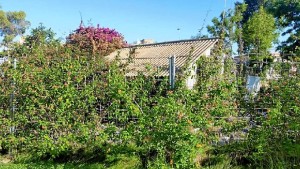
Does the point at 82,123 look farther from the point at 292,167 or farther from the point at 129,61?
the point at 292,167

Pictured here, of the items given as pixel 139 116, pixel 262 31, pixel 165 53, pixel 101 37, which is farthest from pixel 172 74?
pixel 262 31

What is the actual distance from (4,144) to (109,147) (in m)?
2.38

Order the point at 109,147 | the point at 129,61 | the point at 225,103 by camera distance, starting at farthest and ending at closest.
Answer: the point at 129,61
the point at 109,147
the point at 225,103

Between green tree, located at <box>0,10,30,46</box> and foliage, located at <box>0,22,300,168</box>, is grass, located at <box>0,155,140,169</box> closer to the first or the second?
foliage, located at <box>0,22,300,168</box>

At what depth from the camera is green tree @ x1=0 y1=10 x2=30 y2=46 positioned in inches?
1484

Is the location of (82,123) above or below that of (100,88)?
below

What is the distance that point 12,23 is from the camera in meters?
41.0

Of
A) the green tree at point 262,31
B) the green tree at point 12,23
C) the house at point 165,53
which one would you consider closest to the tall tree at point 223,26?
the green tree at point 262,31

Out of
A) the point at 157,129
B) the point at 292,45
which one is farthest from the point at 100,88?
the point at 292,45

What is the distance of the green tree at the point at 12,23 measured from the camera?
3769cm

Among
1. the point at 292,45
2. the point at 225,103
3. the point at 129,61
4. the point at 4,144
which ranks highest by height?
the point at 292,45

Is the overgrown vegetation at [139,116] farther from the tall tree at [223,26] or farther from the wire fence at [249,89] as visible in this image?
the tall tree at [223,26]

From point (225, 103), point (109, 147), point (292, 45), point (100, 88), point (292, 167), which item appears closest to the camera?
point (292, 167)

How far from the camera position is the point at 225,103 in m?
5.21
